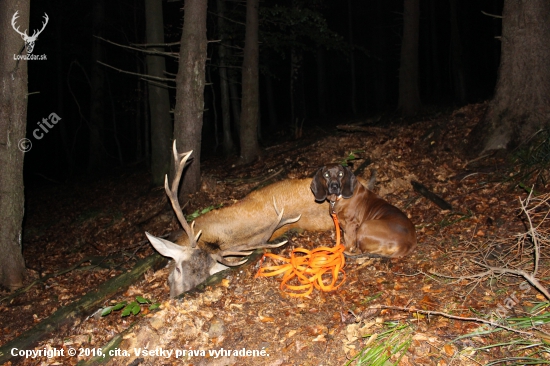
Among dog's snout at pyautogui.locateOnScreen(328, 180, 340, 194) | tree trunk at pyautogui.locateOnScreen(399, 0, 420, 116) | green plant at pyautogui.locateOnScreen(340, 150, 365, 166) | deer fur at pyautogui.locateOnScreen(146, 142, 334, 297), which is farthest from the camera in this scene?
tree trunk at pyautogui.locateOnScreen(399, 0, 420, 116)

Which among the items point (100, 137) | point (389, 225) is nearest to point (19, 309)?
point (389, 225)

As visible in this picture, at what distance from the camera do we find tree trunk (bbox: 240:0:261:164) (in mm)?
9828

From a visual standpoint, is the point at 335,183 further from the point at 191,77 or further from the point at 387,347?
the point at 191,77

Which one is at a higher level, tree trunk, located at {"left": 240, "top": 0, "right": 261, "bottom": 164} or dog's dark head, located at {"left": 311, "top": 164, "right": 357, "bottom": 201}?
tree trunk, located at {"left": 240, "top": 0, "right": 261, "bottom": 164}

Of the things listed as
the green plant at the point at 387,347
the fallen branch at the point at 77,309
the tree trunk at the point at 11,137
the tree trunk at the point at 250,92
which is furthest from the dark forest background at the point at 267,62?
the green plant at the point at 387,347

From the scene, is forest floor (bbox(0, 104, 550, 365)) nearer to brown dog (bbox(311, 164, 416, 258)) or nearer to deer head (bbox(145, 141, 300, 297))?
brown dog (bbox(311, 164, 416, 258))

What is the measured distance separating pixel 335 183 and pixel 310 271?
4.46ft

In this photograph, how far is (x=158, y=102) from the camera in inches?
419

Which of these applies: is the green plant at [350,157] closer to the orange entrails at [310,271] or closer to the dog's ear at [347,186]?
the dog's ear at [347,186]

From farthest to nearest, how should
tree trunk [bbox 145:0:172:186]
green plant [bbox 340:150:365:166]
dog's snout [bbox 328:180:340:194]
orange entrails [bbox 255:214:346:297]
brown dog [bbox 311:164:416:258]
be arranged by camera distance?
tree trunk [bbox 145:0:172:186]
green plant [bbox 340:150:365:166]
dog's snout [bbox 328:180:340:194]
brown dog [bbox 311:164:416:258]
orange entrails [bbox 255:214:346:297]

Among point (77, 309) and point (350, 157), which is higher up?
point (350, 157)

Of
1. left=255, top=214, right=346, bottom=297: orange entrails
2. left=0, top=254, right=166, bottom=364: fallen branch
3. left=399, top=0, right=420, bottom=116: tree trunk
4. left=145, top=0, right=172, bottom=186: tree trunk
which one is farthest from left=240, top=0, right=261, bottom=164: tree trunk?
left=399, top=0, right=420, bottom=116: tree trunk

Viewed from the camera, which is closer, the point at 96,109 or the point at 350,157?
the point at 350,157

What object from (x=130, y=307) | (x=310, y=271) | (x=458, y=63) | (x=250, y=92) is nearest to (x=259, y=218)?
(x=310, y=271)
